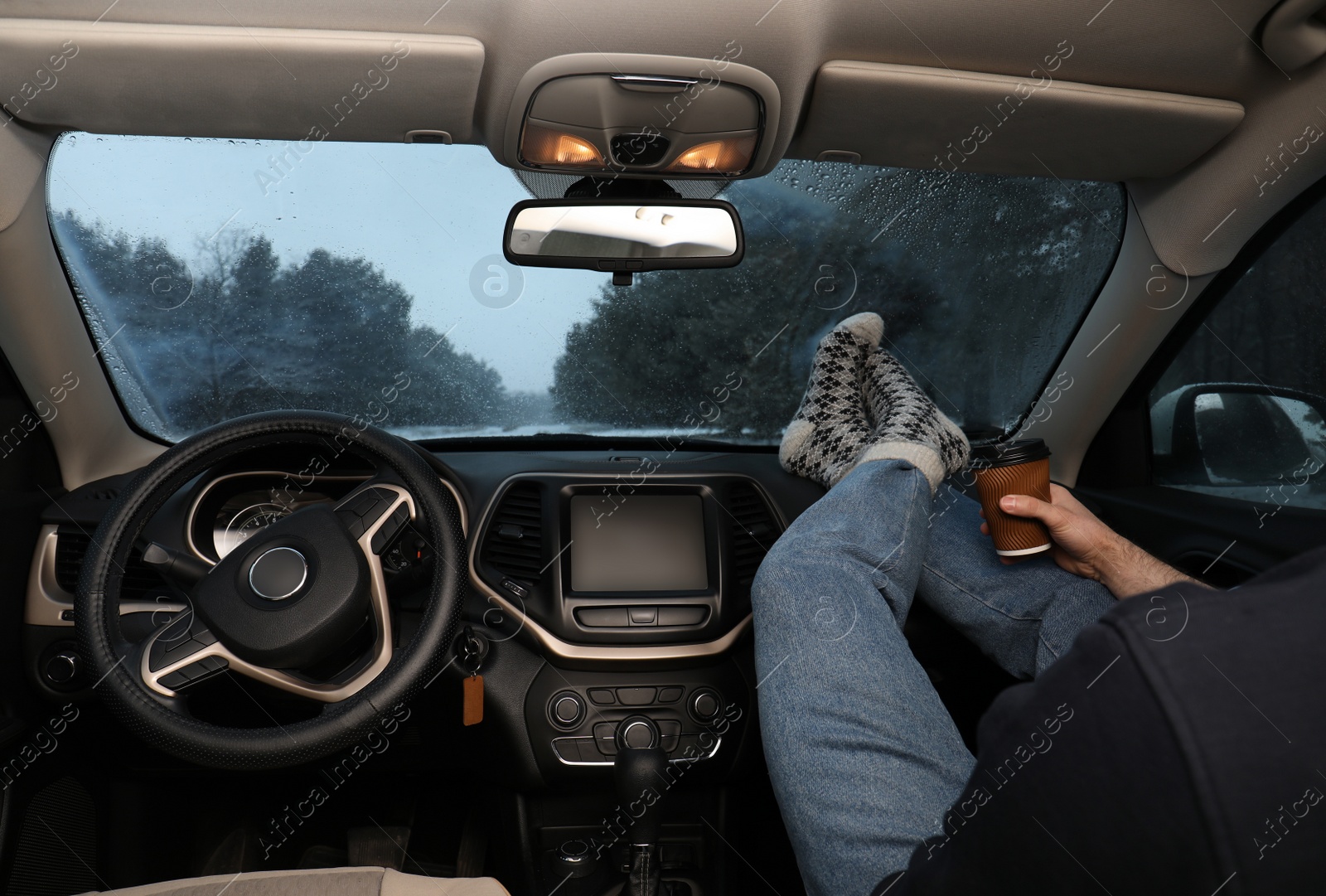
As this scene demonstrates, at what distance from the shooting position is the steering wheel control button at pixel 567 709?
5.47 feet

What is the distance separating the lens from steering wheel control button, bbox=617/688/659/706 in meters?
1.69

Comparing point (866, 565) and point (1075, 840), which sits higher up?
point (1075, 840)

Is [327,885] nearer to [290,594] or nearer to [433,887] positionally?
[433,887]

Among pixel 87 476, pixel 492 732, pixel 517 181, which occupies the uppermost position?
pixel 517 181

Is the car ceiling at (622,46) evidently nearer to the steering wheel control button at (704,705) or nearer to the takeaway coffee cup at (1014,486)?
the takeaway coffee cup at (1014,486)

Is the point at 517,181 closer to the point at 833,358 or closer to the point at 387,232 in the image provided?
the point at 387,232

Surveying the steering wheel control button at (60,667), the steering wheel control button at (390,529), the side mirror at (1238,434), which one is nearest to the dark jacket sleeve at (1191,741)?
the steering wheel control button at (390,529)

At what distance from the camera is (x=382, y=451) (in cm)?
142

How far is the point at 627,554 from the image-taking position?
173 cm

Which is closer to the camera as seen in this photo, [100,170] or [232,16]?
[232,16]

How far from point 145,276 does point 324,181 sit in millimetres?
495

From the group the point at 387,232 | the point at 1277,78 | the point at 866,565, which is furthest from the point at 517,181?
the point at 1277,78

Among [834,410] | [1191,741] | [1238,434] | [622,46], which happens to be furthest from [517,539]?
[1238,434]

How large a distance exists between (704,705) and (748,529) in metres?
0.40
